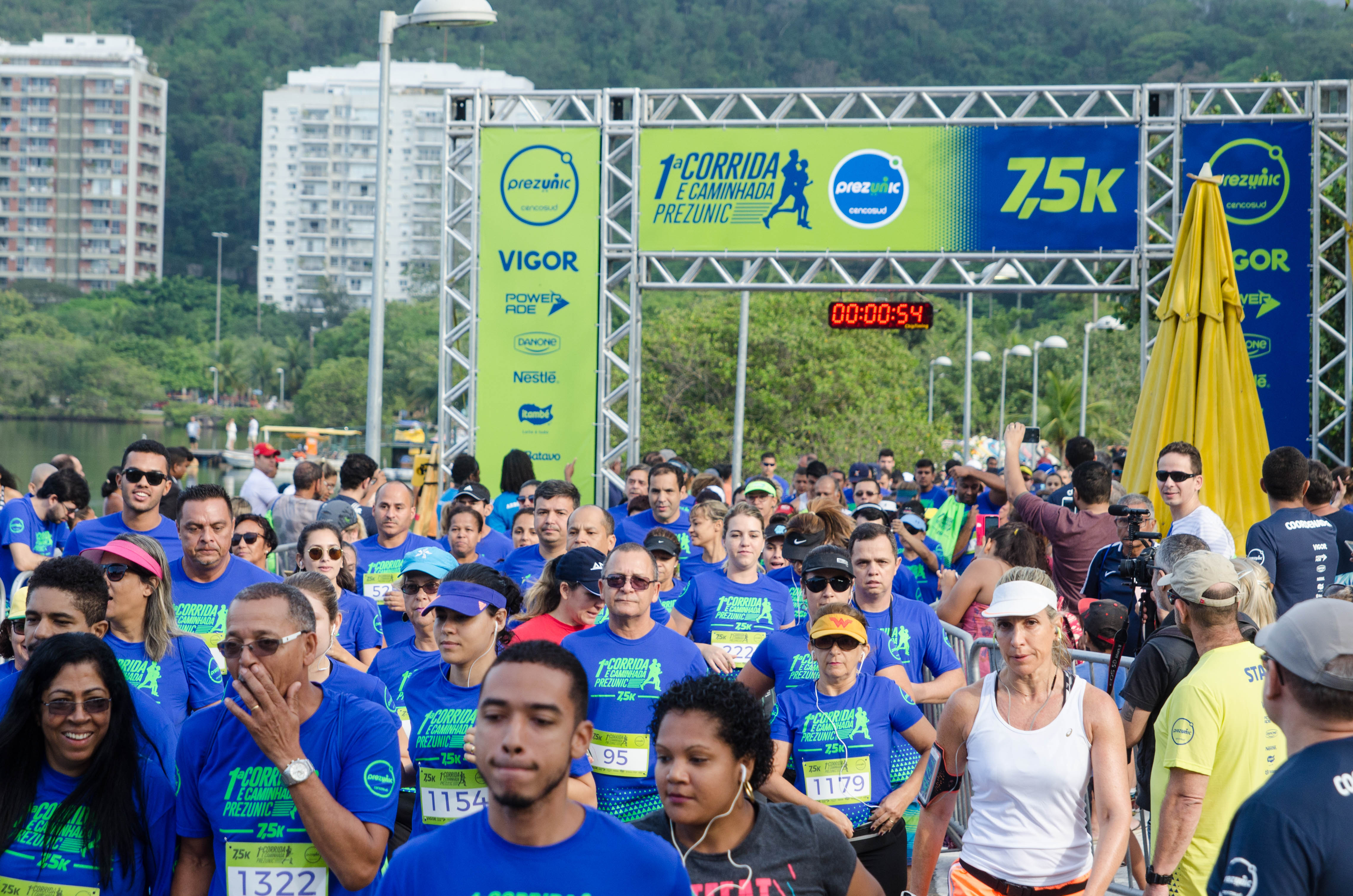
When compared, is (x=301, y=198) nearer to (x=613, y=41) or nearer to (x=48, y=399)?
(x=613, y=41)

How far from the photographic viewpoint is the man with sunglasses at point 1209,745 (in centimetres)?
405

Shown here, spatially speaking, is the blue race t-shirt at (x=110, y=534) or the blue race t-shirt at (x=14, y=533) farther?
the blue race t-shirt at (x=14, y=533)

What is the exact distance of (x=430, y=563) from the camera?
5.76 m

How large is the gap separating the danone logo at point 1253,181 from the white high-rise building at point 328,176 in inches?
6546

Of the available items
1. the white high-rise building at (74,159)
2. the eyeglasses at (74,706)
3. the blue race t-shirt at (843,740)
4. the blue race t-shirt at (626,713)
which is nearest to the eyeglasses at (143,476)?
the blue race t-shirt at (626,713)

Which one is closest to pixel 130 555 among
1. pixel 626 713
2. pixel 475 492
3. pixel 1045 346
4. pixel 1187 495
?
pixel 626 713

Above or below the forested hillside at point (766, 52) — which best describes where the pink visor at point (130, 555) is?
below

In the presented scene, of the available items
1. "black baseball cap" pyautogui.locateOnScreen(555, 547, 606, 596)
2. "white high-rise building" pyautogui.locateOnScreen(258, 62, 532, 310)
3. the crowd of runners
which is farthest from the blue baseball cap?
"white high-rise building" pyautogui.locateOnScreen(258, 62, 532, 310)

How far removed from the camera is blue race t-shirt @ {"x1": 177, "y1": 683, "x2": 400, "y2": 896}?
350 centimetres

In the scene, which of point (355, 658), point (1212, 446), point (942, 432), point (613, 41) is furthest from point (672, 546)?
point (613, 41)

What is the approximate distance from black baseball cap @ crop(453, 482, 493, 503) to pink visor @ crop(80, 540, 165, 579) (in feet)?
12.8

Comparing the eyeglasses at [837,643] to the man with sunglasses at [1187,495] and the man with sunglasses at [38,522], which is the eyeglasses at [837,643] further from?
the man with sunglasses at [38,522]

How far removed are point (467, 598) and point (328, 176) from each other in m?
183

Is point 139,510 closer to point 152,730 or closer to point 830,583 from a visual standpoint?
point 152,730
